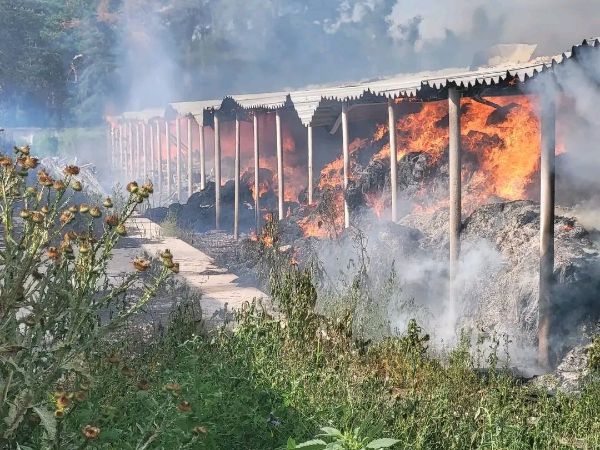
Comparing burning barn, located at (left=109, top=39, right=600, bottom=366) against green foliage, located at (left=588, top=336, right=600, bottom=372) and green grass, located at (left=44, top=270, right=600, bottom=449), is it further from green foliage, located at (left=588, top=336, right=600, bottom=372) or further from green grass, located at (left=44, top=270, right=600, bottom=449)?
green grass, located at (left=44, top=270, right=600, bottom=449)

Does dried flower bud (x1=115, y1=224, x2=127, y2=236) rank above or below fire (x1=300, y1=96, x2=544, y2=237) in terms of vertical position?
below

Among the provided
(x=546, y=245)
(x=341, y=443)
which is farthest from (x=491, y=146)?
(x=341, y=443)

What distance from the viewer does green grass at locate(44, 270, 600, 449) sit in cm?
439

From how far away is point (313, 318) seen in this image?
661cm

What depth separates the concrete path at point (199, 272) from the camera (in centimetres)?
1022

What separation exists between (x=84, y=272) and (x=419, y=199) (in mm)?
11317

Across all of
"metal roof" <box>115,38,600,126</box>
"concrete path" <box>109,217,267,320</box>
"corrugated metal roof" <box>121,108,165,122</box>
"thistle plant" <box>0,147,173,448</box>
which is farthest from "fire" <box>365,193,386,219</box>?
"corrugated metal roof" <box>121,108,165,122</box>

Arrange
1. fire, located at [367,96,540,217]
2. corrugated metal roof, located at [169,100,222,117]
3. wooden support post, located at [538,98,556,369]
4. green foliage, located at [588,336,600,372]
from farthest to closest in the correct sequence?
corrugated metal roof, located at [169,100,222,117]
fire, located at [367,96,540,217]
wooden support post, located at [538,98,556,369]
green foliage, located at [588,336,600,372]

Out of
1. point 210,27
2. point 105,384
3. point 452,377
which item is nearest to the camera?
point 105,384

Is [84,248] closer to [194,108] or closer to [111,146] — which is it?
[194,108]

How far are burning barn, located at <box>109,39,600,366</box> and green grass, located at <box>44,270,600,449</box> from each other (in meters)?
1.90

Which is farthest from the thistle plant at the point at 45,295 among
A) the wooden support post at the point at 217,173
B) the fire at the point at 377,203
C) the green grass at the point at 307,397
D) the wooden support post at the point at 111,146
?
the wooden support post at the point at 111,146

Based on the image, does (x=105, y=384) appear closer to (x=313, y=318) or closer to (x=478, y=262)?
(x=313, y=318)

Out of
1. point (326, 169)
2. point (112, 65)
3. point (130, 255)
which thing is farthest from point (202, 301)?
point (112, 65)
